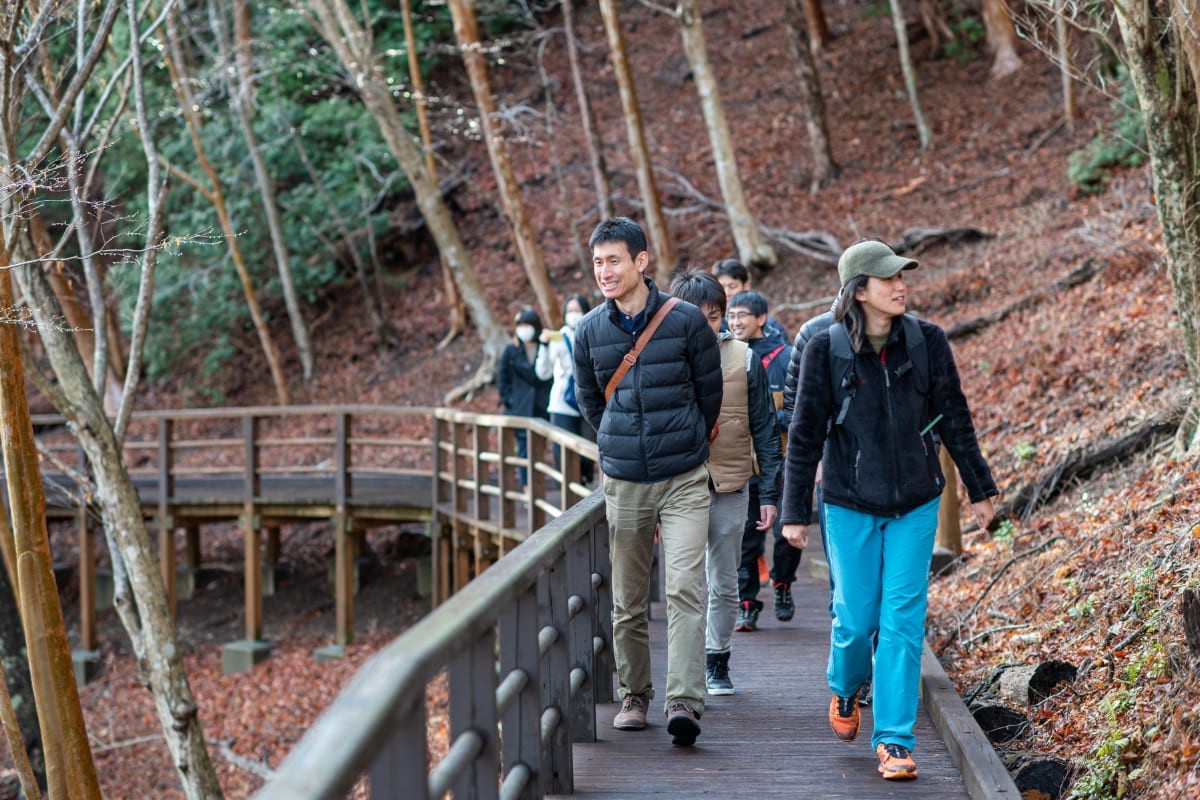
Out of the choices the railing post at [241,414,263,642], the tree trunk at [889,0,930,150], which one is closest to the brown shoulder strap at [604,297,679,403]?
the railing post at [241,414,263,642]

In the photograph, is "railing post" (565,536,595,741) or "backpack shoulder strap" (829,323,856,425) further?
"railing post" (565,536,595,741)

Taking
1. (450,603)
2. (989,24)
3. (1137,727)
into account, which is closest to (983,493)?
(1137,727)

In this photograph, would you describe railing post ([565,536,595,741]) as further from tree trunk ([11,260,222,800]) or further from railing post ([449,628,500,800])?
tree trunk ([11,260,222,800])

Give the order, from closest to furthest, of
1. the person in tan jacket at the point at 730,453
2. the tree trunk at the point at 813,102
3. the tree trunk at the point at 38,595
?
the person in tan jacket at the point at 730,453 < the tree trunk at the point at 38,595 < the tree trunk at the point at 813,102

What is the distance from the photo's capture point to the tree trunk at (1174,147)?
7328 mm

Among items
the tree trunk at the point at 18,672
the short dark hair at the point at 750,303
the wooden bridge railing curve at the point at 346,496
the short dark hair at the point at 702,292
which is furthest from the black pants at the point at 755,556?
the tree trunk at the point at 18,672

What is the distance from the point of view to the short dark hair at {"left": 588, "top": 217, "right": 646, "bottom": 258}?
4781 mm

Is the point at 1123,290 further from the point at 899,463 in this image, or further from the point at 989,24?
the point at 989,24

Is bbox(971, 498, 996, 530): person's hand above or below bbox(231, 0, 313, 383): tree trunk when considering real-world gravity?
below

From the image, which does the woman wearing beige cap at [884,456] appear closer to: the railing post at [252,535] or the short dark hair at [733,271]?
the short dark hair at [733,271]

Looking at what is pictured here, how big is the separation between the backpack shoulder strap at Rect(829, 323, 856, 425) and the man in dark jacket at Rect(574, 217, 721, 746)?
48cm

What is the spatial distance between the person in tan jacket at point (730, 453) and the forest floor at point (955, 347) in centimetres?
145

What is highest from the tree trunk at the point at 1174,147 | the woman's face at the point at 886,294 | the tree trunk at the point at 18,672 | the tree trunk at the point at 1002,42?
the tree trunk at the point at 1002,42

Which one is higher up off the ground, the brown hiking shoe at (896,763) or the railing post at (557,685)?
the railing post at (557,685)
